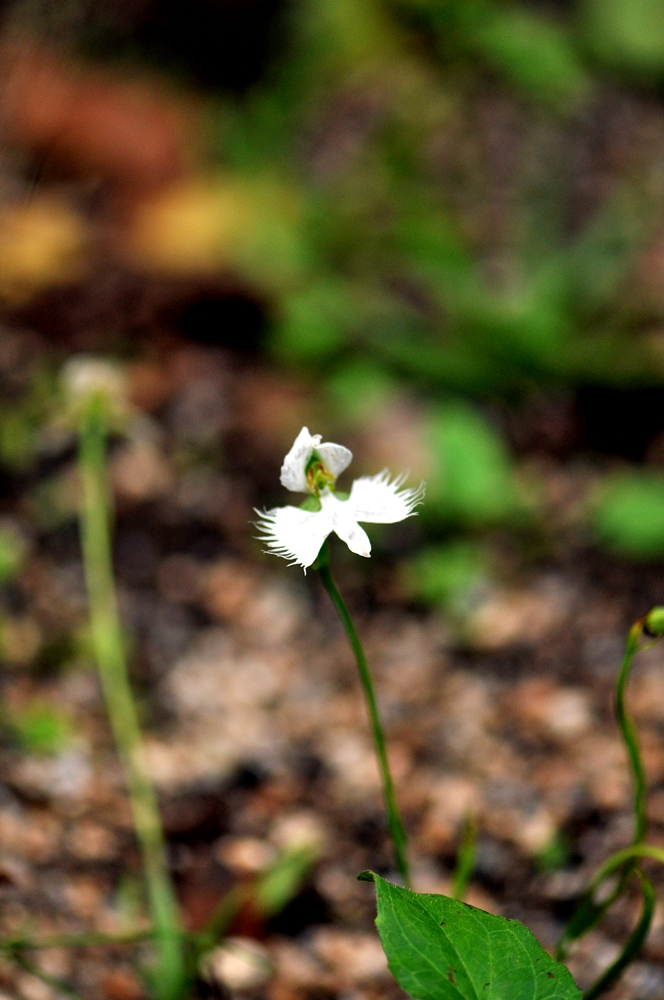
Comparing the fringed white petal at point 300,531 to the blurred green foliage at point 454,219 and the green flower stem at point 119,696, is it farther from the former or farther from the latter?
the blurred green foliage at point 454,219

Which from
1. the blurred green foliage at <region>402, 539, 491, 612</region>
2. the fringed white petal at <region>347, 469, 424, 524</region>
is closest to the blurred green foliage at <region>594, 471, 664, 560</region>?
the blurred green foliage at <region>402, 539, 491, 612</region>

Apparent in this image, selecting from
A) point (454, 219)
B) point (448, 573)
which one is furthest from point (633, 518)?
point (454, 219)

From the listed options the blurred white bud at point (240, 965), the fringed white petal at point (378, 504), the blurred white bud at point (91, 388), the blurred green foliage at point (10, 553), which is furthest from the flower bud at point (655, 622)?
the blurred green foliage at point (10, 553)

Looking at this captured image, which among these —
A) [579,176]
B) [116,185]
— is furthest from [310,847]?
[579,176]

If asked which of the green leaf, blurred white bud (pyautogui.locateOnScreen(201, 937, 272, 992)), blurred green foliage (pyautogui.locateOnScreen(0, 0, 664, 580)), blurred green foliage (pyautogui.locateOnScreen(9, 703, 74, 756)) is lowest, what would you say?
the green leaf

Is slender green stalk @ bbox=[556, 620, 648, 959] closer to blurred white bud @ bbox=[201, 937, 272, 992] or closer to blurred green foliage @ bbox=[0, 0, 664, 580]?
blurred white bud @ bbox=[201, 937, 272, 992]
